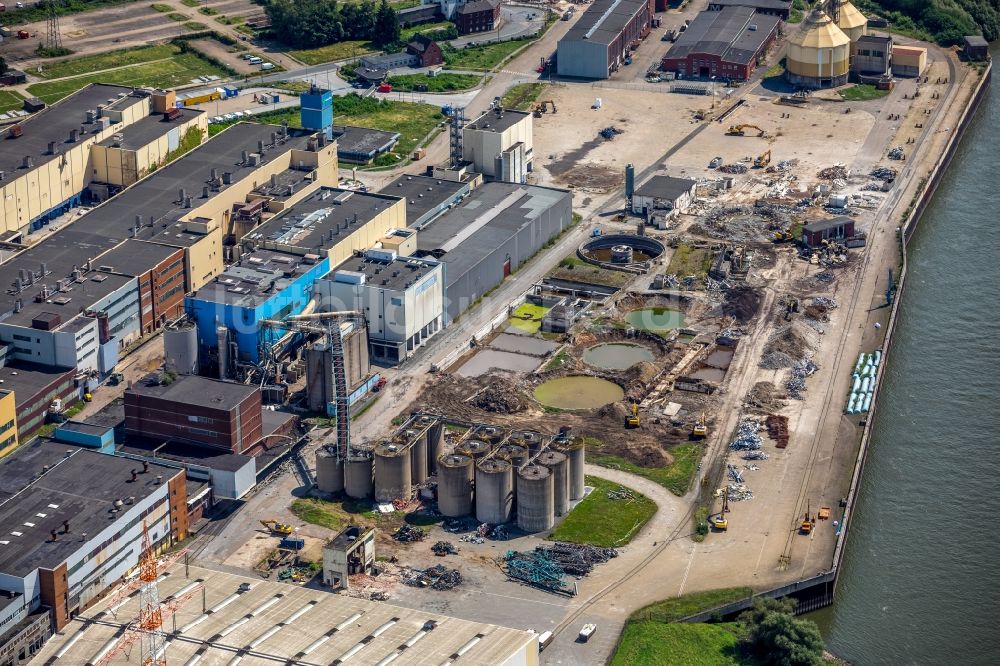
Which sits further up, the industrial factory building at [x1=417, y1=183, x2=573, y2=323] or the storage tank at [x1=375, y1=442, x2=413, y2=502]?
the industrial factory building at [x1=417, y1=183, x2=573, y2=323]

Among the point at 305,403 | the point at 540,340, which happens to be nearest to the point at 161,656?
the point at 305,403

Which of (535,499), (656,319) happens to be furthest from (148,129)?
(535,499)

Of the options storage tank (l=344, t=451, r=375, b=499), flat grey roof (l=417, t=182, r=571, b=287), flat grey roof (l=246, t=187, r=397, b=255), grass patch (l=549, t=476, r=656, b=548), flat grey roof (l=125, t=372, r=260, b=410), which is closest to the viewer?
grass patch (l=549, t=476, r=656, b=548)

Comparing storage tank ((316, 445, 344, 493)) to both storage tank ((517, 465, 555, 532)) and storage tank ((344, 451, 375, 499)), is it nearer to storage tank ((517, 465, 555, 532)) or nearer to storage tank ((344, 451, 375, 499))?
storage tank ((344, 451, 375, 499))

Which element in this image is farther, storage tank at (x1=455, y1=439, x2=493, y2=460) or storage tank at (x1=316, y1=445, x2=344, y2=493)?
storage tank at (x1=316, y1=445, x2=344, y2=493)

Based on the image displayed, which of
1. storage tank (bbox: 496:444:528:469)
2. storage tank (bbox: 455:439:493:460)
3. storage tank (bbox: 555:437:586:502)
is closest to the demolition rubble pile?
storage tank (bbox: 455:439:493:460)

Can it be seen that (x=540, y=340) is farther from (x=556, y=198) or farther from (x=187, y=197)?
(x=187, y=197)

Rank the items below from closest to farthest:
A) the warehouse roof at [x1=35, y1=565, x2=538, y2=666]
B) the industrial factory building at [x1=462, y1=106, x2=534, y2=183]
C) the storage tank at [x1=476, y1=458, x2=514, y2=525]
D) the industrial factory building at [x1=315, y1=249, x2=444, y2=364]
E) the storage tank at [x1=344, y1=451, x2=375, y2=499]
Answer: the warehouse roof at [x1=35, y1=565, x2=538, y2=666] < the storage tank at [x1=476, y1=458, x2=514, y2=525] < the storage tank at [x1=344, y1=451, x2=375, y2=499] < the industrial factory building at [x1=315, y1=249, x2=444, y2=364] < the industrial factory building at [x1=462, y1=106, x2=534, y2=183]

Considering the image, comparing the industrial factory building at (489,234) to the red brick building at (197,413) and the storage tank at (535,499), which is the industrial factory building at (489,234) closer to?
the red brick building at (197,413)
